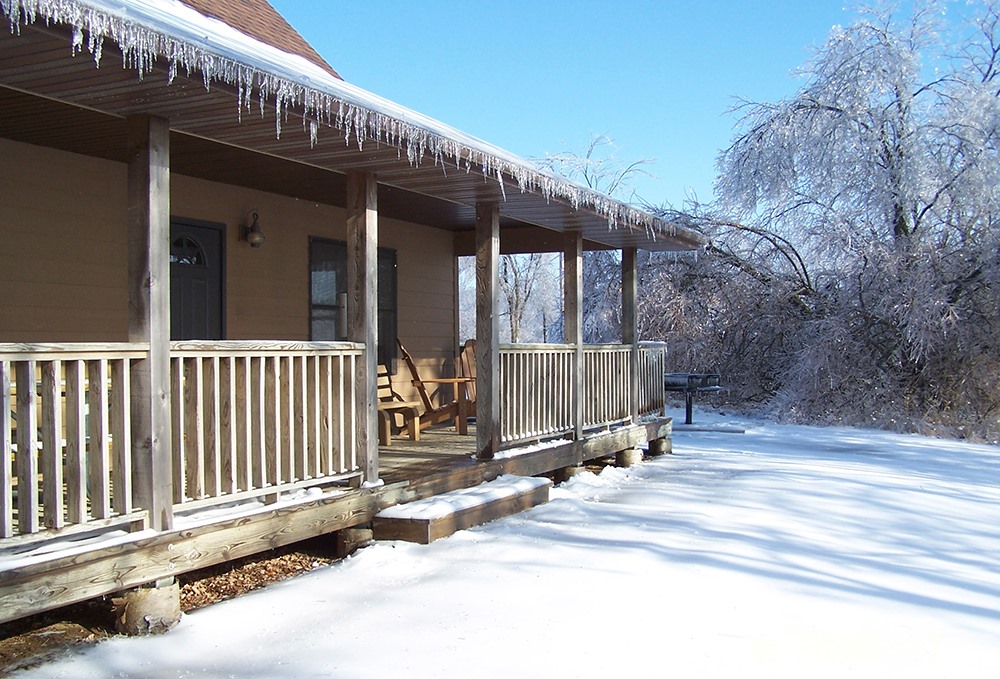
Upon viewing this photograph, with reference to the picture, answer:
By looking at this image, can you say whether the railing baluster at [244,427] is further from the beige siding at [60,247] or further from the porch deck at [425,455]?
the beige siding at [60,247]

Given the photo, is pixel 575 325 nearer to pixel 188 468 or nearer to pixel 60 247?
pixel 60 247

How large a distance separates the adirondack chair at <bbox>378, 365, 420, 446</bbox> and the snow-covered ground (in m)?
1.82

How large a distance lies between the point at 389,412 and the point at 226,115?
4582 millimetres

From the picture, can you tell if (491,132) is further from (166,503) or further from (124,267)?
(166,503)

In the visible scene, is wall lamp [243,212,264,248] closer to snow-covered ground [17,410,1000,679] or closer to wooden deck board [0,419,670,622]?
wooden deck board [0,419,670,622]

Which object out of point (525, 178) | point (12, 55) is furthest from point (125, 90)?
point (525, 178)

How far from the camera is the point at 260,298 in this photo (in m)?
7.56

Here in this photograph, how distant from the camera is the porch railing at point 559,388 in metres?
7.09

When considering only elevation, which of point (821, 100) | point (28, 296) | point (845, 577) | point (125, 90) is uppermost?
point (821, 100)

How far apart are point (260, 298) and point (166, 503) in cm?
387

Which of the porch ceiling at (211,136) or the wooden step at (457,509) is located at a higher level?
the porch ceiling at (211,136)

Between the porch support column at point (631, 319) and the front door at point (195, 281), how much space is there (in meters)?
4.47

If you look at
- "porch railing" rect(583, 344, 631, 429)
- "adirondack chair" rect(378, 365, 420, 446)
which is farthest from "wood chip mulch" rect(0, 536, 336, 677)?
"porch railing" rect(583, 344, 631, 429)

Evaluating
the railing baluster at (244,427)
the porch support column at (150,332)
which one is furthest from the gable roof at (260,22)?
the railing baluster at (244,427)
